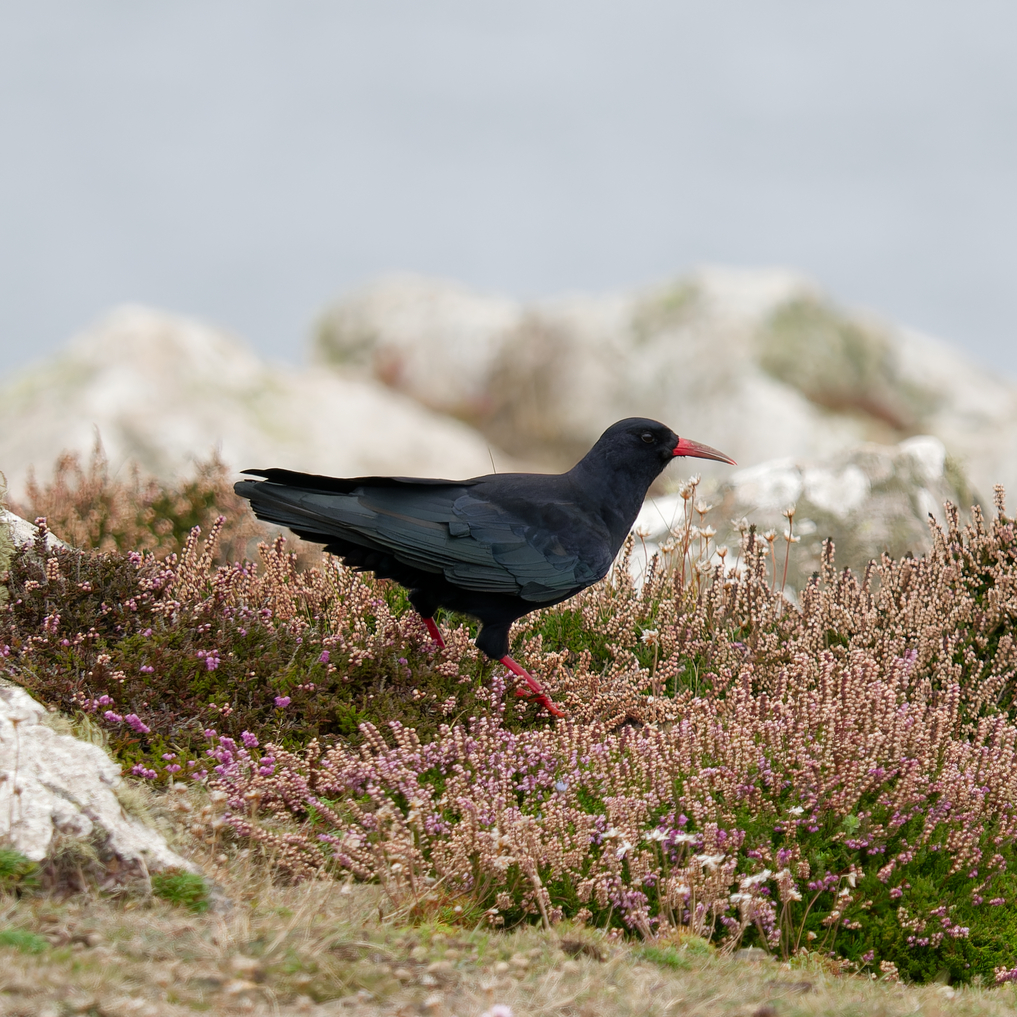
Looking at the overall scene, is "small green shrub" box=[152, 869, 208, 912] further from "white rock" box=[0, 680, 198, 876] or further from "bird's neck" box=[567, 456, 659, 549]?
"bird's neck" box=[567, 456, 659, 549]

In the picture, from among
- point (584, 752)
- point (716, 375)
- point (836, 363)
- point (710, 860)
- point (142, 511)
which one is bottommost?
point (710, 860)

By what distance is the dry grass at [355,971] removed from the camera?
8.56ft

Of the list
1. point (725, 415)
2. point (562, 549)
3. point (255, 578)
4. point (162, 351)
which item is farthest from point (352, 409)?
point (562, 549)

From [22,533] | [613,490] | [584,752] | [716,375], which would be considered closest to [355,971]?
[584,752]

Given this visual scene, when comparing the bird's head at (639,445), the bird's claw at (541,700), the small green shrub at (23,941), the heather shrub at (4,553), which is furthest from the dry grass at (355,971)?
the bird's head at (639,445)

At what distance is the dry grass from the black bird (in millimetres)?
1947

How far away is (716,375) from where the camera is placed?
19219 mm

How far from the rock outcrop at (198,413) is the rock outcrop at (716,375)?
2508 millimetres

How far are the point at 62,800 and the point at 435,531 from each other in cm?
220

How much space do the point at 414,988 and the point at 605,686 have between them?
299cm

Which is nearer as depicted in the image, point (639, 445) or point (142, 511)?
point (639, 445)

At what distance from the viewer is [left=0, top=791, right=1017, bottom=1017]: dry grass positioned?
2609 mm

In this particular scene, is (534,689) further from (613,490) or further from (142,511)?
(142,511)

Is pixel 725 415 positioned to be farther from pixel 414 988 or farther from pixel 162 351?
pixel 414 988
